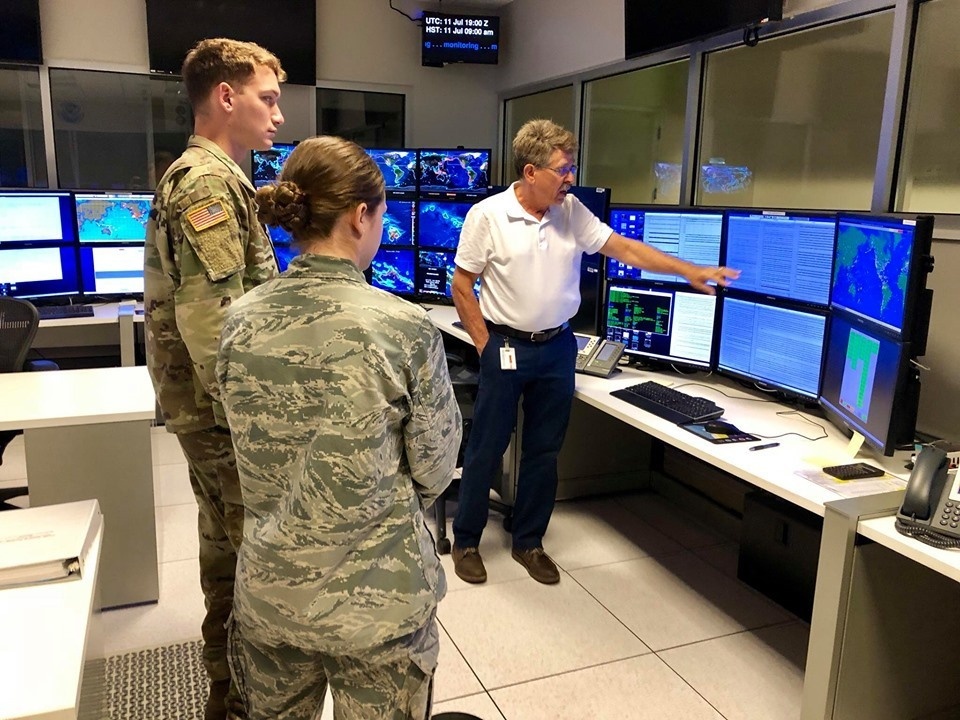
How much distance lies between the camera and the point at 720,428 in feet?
7.71

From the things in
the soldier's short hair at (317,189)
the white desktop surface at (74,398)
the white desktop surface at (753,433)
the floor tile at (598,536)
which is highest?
the soldier's short hair at (317,189)

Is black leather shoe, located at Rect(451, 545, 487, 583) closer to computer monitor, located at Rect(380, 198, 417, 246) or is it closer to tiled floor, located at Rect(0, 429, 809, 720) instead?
tiled floor, located at Rect(0, 429, 809, 720)

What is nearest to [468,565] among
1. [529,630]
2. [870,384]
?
[529,630]

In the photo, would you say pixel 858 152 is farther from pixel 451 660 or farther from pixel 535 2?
pixel 535 2

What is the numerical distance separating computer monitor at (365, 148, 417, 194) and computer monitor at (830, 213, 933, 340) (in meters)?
2.89

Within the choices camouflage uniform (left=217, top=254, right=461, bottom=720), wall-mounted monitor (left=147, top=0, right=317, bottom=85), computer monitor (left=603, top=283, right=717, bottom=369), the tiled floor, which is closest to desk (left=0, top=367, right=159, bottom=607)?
the tiled floor

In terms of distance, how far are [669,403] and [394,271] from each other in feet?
8.46

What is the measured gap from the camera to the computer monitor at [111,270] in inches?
180

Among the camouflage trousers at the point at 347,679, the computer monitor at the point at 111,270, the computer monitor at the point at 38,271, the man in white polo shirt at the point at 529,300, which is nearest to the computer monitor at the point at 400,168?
the computer monitor at the point at 111,270

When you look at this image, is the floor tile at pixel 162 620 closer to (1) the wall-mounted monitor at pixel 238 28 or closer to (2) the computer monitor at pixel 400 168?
(2) the computer monitor at pixel 400 168

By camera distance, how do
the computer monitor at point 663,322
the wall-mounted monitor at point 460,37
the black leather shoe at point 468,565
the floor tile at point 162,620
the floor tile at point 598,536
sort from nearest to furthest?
the floor tile at point 162,620, the black leather shoe at point 468,565, the computer monitor at point 663,322, the floor tile at point 598,536, the wall-mounted monitor at point 460,37

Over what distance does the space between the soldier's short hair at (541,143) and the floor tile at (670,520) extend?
1.72 m

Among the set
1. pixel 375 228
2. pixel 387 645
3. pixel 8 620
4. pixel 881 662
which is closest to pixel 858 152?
pixel 881 662

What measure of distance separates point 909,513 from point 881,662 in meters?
0.41
